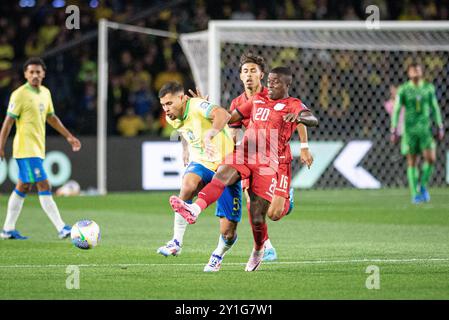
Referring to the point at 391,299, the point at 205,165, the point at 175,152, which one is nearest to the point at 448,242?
the point at 205,165

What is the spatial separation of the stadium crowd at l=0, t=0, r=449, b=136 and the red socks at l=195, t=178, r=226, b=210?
46.0 feet

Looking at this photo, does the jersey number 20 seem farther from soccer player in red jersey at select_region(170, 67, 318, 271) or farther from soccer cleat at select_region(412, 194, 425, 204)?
soccer cleat at select_region(412, 194, 425, 204)

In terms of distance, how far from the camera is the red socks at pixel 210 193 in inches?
356

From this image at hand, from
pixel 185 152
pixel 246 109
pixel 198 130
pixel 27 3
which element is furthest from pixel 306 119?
pixel 27 3

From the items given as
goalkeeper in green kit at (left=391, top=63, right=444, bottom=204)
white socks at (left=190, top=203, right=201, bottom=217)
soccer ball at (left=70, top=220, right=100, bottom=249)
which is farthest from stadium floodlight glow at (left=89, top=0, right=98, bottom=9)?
white socks at (left=190, top=203, right=201, bottom=217)

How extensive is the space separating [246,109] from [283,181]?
0.79 metres

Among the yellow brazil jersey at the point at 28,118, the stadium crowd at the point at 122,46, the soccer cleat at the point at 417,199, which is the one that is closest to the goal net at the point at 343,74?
the stadium crowd at the point at 122,46

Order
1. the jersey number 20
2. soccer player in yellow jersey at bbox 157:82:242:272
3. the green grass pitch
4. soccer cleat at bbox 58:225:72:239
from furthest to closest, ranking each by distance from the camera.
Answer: soccer cleat at bbox 58:225:72:239 → soccer player in yellow jersey at bbox 157:82:242:272 → the jersey number 20 → the green grass pitch

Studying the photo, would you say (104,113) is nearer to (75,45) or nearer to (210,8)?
(75,45)

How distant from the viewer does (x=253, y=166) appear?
31.3 feet

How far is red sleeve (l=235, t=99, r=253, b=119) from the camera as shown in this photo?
996cm

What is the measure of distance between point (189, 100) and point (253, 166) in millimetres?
1035

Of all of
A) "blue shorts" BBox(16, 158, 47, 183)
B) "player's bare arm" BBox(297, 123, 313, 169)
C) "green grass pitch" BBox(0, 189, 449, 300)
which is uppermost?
"player's bare arm" BBox(297, 123, 313, 169)

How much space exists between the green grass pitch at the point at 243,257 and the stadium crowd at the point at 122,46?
5.33m
